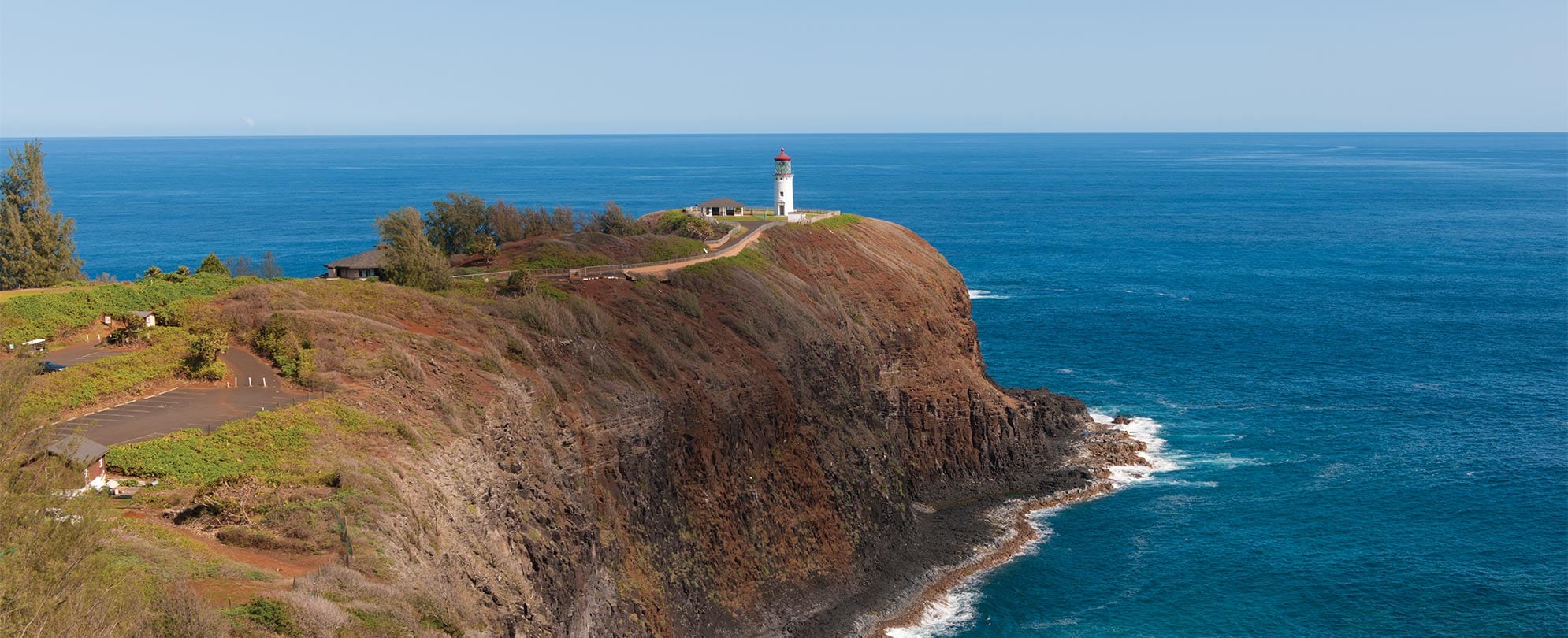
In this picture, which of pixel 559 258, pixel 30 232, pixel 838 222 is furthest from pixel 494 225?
pixel 30 232

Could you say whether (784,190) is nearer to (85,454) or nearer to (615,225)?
(615,225)

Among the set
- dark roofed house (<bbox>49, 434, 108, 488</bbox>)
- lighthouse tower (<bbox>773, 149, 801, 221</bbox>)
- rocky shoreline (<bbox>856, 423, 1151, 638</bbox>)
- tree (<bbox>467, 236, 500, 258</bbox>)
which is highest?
lighthouse tower (<bbox>773, 149, 801, 221</bbox>)

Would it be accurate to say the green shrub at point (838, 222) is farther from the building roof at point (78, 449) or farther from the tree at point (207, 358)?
the building roof at point (78, 449)

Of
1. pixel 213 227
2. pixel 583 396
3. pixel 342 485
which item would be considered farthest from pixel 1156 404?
pixel 213 227

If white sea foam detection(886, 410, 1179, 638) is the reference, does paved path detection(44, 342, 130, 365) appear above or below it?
above

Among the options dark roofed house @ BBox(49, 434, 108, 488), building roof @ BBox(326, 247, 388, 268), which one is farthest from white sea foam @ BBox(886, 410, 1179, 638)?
building roof @ BBox(326, 247, 388, 268)

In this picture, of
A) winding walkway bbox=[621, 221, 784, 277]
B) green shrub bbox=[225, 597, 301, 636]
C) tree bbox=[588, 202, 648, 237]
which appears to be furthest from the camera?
tree bbox=[588, 202, 648, 237]

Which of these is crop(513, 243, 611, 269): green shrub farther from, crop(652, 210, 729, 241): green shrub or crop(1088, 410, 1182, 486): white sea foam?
crop(1088, 410, 1182, 486): white sea foam
